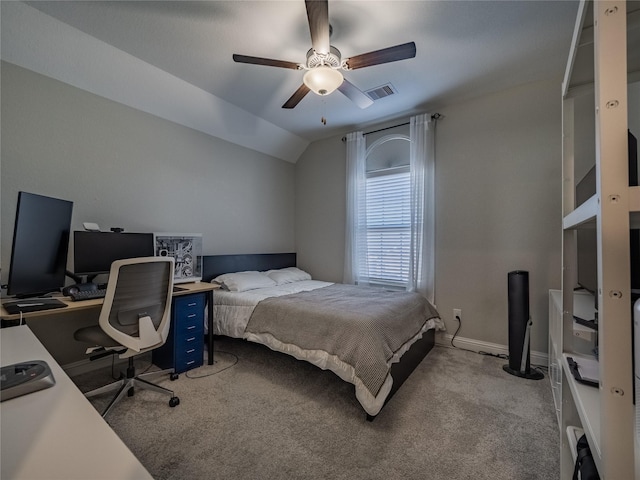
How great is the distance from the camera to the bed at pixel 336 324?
194 cm

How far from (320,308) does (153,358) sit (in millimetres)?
1834

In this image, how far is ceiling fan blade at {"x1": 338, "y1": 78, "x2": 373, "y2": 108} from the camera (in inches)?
90.1

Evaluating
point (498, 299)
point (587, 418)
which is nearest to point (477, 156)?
point (498, 299)

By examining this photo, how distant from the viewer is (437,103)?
128 inches

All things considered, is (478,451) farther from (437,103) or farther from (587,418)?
(437,103)

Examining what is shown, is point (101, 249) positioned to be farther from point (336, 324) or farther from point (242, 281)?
point (336, 324)

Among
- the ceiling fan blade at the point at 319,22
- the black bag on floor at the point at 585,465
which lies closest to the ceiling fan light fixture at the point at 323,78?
the ceiling fan blade at the point at 319,22

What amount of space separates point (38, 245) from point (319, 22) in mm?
2366

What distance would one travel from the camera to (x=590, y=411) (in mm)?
681

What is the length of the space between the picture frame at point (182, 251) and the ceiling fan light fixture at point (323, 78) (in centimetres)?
Answer: 211

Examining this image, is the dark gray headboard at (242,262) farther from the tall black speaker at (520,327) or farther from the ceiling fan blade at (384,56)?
the tall black speaker at (520,327)

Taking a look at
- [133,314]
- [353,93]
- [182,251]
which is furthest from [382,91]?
[133,314]

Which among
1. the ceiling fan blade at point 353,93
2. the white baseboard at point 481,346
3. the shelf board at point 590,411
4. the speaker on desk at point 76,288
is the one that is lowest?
the white baseboard at point 481,346

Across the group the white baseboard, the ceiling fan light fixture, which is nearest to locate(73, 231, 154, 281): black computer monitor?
the ceiling fan light fixture
